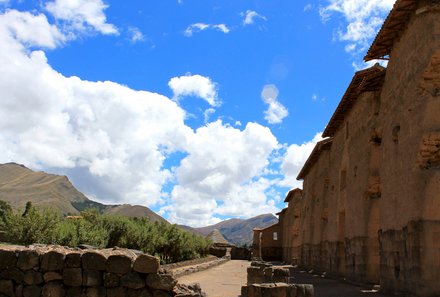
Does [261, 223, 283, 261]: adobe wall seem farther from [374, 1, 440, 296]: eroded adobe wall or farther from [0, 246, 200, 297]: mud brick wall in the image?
[0, 246, 200, 297]: mud brick wall

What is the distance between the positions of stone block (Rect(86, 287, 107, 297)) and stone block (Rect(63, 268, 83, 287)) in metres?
0.21

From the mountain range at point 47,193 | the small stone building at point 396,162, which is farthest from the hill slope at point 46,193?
the small stone building at point 396,162

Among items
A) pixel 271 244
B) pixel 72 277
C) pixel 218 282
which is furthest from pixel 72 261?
pixel 271 244

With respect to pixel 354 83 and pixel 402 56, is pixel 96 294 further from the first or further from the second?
pixel 354 83

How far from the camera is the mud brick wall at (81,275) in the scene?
773 cm

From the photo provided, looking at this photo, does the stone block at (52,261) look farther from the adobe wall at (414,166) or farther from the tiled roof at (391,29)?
the tiled roof at (391,29)

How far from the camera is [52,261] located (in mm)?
7820

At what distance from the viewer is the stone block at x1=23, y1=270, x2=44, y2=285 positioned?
778cm

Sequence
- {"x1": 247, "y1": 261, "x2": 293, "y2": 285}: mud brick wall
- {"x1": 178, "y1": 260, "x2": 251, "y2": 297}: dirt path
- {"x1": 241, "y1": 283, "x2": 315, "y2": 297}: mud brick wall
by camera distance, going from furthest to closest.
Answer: {"x1": 178, "y1": 260, "x2": 251, "y2": 297}: dirt path, {"x1": 247, "y1": 261, "x2": 293, "y2": 285}: mud brick wall, {"x1": 241, "y1": 283, "x2": 315, "y2": 297}: mud brick wall

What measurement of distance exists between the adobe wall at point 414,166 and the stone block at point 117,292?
6892 mm

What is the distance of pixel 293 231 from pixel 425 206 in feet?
115

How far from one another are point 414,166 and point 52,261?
876 centimetres

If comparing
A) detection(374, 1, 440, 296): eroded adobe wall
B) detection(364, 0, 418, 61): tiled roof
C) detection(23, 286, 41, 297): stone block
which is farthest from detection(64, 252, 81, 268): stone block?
detection(364, 0, 418, 61): tiled roof

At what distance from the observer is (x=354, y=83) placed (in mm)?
19016
